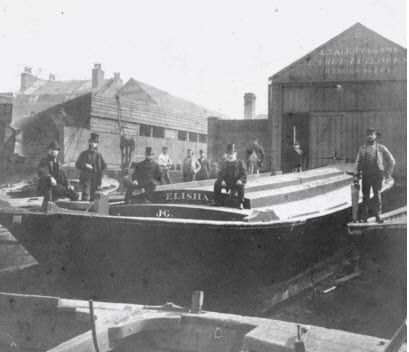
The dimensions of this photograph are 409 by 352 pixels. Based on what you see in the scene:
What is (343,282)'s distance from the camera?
815 cm

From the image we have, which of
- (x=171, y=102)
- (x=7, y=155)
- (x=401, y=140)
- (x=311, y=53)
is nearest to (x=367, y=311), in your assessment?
(x=401, y=140)

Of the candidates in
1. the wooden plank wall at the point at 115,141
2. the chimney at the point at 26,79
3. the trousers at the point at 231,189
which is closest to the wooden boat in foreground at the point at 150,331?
the trousers at the point at 231,189

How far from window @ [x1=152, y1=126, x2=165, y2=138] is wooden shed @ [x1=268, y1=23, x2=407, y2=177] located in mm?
10631

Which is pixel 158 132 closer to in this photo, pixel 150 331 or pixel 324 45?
pixel 324 45

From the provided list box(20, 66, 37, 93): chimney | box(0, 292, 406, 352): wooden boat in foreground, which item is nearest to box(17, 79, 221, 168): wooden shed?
box(0, 292, 406, 352): wooden boat in foreground

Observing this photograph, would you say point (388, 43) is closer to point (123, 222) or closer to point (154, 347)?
point (123, 222)

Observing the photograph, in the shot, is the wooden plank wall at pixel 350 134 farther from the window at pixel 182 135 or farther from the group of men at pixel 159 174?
the window at pixel 182 135

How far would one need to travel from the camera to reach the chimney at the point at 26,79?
48.7 m

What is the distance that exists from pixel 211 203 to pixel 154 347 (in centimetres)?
399

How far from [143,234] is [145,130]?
20.9 meters

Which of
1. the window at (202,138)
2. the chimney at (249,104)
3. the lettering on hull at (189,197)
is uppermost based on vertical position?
the chimney at (249,104)

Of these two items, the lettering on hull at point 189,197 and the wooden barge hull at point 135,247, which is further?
the lettering on hull at point 189,197

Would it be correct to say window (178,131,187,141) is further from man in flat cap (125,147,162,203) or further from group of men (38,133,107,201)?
man in flat cap (125,147,162,203)

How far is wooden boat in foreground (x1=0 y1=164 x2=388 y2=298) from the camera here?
20.6 ft
